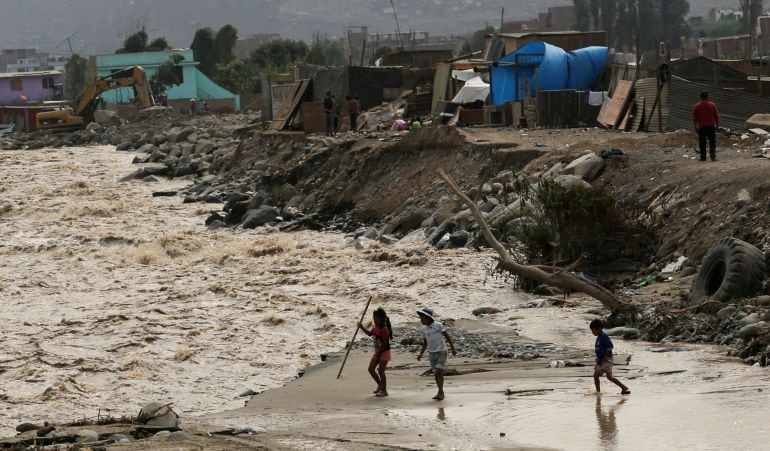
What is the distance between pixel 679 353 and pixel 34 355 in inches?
282

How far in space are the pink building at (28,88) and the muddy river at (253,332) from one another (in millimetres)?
78992

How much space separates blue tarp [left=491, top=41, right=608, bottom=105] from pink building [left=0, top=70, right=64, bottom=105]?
77.0 m

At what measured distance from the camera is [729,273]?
14.9 metres

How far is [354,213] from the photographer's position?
1114 inches

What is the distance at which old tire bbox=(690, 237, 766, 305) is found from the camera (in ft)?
48.4

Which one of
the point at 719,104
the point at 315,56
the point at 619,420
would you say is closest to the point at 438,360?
the point at 619,420

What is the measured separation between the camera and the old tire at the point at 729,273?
1477 centimetres

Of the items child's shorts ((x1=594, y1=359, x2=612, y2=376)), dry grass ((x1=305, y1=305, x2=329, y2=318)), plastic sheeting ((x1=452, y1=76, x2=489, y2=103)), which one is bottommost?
dry grass ((x1=305, y1=305, x2=329, y2=318))

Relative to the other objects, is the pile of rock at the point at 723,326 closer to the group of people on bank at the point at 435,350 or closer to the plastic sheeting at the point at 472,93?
the group of people on bank at the point at 435,350

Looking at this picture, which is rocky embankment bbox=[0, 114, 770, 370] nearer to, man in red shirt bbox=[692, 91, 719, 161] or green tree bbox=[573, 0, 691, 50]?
man in red shirt bbox=[692, 91, 719, 161]

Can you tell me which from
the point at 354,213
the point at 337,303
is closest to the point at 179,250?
the point at 354,213

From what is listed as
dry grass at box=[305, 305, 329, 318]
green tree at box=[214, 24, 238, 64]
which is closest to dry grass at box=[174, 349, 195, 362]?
dry grass at box=[305, 305, 329, 318]

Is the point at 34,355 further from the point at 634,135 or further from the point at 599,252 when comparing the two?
the point at 634,135

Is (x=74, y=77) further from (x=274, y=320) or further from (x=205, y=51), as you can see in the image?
(x=274, y=320)
